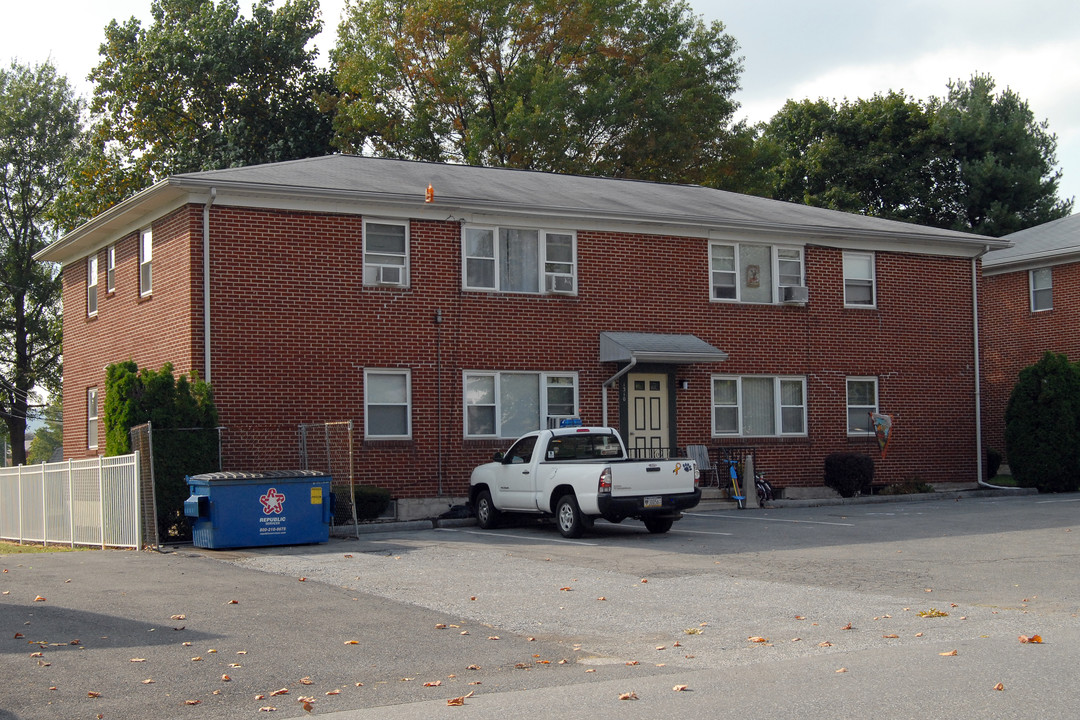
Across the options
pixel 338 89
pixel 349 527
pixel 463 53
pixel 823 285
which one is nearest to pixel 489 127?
pixel 463 53

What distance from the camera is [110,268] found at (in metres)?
26.0

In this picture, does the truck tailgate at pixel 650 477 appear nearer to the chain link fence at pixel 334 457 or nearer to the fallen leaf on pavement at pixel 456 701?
the chain link fence at pixel 334 457

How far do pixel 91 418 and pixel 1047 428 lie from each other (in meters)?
21.5

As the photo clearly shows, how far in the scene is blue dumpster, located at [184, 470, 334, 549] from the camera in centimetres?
1778


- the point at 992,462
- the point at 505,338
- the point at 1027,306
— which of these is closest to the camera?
the point at 505,338

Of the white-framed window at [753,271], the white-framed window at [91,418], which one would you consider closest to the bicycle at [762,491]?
the white-framed window at [753,271]

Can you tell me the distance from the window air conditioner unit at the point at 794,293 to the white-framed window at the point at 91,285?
50.1ft

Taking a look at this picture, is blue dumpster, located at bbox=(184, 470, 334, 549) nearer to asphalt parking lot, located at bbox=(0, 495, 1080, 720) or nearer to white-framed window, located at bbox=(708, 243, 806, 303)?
asphalt parking lot, located at bbox=(0, 495, 1080, 720)

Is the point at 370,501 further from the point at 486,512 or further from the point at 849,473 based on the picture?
the point at 849,473

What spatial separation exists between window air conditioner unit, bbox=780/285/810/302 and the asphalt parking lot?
961 cm

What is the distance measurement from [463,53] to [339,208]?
19.6 m

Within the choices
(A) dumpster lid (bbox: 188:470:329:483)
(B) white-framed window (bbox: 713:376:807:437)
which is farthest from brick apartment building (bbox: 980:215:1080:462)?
(A) dumpster lid (bbox: 188:470:329:483)

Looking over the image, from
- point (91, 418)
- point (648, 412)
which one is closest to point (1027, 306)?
point (648, 412)

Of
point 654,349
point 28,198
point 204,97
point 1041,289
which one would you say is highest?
point 204,97
